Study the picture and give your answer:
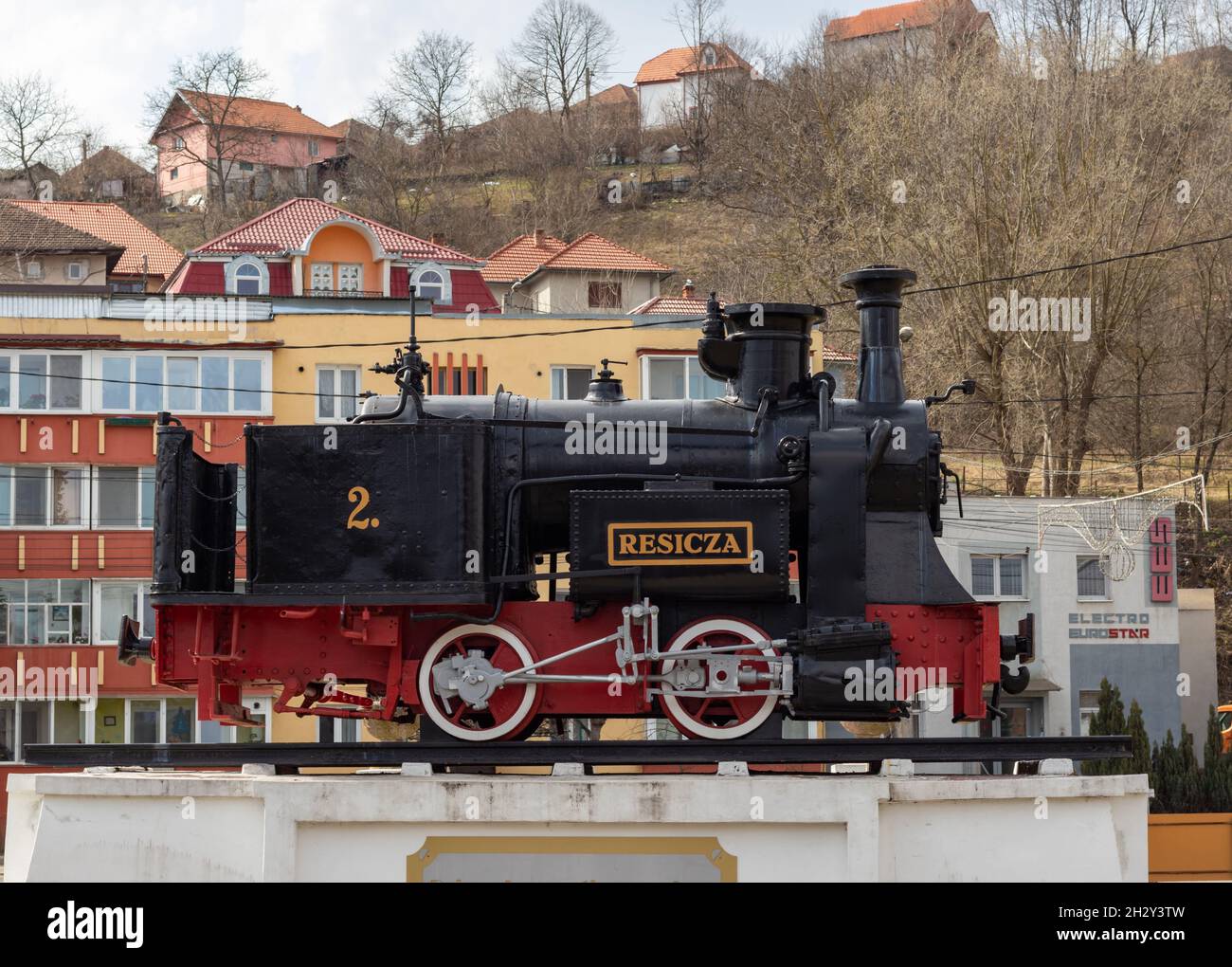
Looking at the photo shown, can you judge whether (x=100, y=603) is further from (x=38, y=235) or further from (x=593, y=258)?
(x=38, y=235)

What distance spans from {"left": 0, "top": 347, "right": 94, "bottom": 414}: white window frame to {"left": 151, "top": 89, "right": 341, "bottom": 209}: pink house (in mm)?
48871

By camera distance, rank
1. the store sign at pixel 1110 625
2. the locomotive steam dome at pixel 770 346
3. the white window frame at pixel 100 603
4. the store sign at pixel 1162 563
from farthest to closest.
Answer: the store sign at pixel 1110 625
the store sign at pixel 1162 563
the white window frame at pixel 100 603
the locomotive steam dome at pixel 770 346

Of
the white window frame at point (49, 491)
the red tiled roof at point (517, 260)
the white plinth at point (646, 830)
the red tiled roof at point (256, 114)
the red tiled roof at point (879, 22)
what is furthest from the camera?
the red tiled roof at point (256, 114)

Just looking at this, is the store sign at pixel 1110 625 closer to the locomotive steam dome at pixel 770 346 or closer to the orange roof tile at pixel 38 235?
the locomotive steam dome at pixel 770 346

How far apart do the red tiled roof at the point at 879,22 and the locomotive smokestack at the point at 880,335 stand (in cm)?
6147

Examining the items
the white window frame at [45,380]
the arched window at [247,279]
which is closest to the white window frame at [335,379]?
the white window frame at [45,380]

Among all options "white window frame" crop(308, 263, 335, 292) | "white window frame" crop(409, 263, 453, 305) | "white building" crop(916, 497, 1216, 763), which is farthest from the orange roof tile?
"white building" crop(916, 497, 1216, 763)

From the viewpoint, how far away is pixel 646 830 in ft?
29.0

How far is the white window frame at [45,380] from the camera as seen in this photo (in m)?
30.9

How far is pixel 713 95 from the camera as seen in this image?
3351 inches

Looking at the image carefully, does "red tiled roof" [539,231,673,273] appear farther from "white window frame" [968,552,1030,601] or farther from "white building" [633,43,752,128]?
"white building" [633,43,752,128]

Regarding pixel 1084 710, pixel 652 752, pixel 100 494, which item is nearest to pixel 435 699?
pixel 652 752

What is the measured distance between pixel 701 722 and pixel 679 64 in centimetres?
8641
